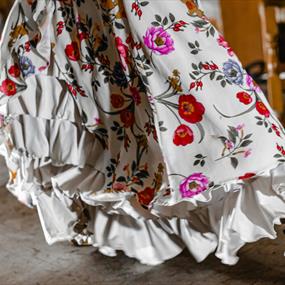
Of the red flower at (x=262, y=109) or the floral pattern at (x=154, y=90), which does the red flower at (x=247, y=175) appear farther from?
the red flower at (x=262, y=109)

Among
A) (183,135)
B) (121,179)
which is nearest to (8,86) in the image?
(121,179)

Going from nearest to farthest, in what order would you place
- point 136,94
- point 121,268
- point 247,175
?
point 247,175 < point 136,94 < point 121,268

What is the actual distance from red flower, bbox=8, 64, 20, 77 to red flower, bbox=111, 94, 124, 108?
23cm

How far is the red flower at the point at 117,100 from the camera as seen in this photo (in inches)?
54.7

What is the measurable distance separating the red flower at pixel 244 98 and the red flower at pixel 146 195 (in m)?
0.27

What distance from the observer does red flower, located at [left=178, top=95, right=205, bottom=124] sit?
1235 millimetres

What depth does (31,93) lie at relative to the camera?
1.44m

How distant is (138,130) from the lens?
1388 millimetres

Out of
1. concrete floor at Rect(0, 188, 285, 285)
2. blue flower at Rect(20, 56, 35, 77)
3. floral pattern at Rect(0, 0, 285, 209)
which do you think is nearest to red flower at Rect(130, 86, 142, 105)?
floral pattern at Rect(0, 0, 285, 209)

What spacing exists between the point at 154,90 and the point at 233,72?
15 centimetres

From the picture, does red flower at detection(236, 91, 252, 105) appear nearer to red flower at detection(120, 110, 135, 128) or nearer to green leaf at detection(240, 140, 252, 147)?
green leaf at detection(240, 140, 252, 147)

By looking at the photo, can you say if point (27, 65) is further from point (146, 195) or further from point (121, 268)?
point (121, 268)

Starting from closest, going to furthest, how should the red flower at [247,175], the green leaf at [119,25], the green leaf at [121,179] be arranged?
1. the red flower at [247,175]
2. the green leaf at [119,25]
3. the green leaf at [121,179]

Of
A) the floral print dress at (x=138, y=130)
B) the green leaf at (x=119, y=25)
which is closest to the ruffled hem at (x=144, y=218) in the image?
the floral print dress at (x=138, y=130)
